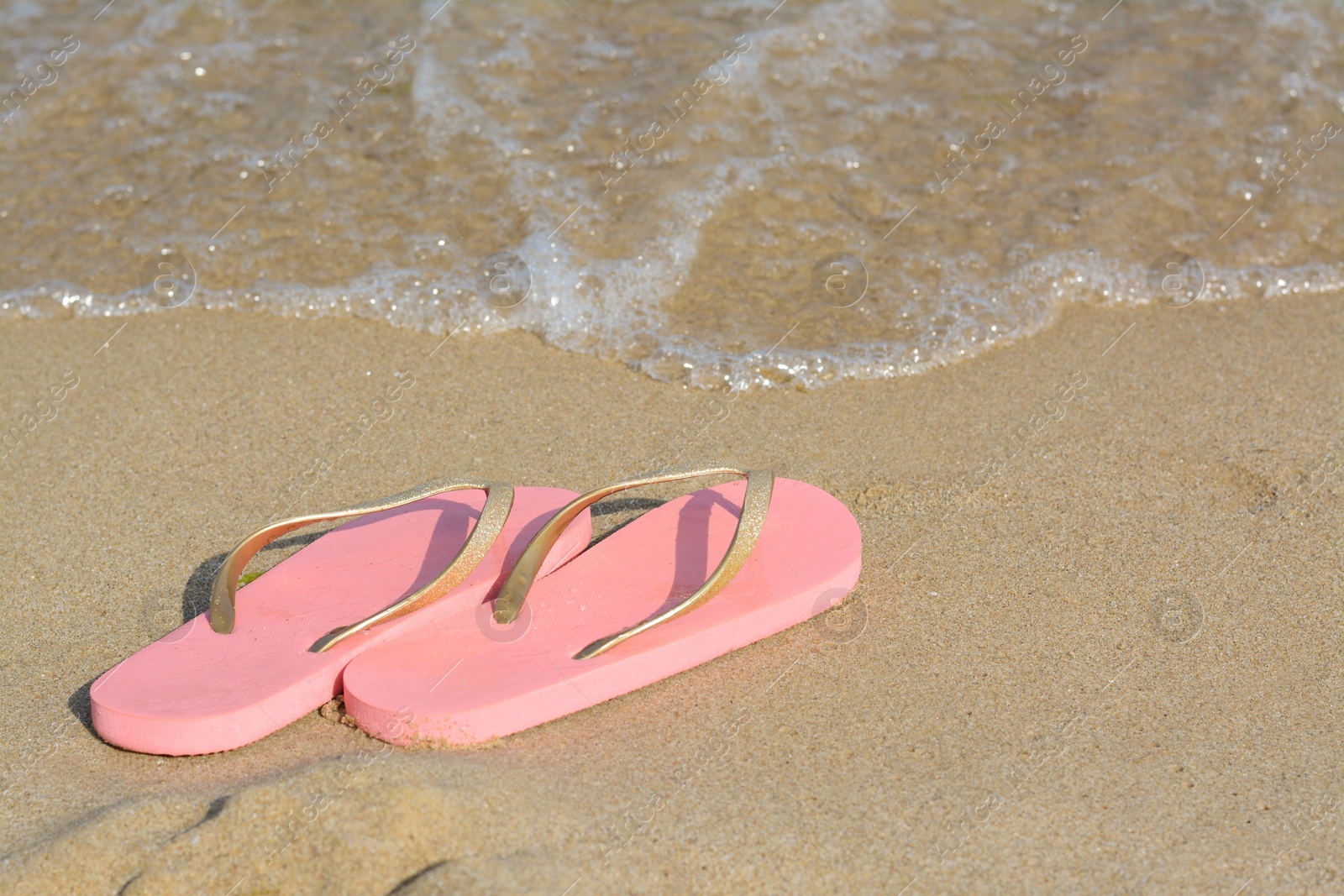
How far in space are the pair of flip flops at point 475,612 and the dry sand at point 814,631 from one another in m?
0.06

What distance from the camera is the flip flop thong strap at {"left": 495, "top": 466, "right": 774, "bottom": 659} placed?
186 cm

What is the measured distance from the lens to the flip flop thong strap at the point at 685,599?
73.2 inches

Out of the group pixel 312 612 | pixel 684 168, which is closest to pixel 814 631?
pixel 312 612

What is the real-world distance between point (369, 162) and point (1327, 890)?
335 centimetres

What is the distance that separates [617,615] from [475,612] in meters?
0.25

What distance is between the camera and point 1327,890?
1505 millimetres

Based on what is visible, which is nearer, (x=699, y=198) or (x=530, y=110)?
(x=699, y=198)

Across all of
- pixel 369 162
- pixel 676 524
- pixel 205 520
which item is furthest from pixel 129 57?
pixel 676 524

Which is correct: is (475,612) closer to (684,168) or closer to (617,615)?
(617,615)

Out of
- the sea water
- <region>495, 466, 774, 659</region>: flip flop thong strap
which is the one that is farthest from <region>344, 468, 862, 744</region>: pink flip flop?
the sea water

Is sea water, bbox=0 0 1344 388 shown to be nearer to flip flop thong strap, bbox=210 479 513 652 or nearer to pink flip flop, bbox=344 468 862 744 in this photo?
pink flip flop, bbox=344 468 862 744

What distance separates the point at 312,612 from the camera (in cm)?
194

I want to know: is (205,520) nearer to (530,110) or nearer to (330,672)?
(330,672)

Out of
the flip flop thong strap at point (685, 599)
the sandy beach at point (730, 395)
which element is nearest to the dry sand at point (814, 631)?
the sandy beach at point (730, 395)
